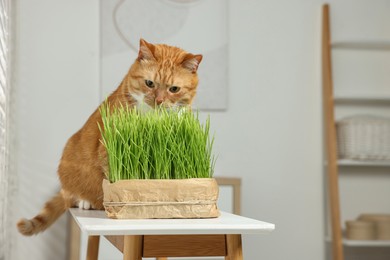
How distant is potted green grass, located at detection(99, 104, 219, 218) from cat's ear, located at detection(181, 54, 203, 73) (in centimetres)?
25

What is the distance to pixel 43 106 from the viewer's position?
2662 mm

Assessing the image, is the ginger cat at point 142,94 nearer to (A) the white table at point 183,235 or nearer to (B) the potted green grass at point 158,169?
(B) the potted green grass at point 158,169

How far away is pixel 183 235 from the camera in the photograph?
3.47 ft

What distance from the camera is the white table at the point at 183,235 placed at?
3.16ft

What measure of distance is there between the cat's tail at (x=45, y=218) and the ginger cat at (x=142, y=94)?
0.10m

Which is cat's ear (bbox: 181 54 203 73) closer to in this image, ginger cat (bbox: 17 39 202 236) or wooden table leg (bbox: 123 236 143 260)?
ginger cat (bbox: 17 39 202 236)

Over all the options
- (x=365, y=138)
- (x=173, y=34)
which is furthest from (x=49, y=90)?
(x=365, y=138)

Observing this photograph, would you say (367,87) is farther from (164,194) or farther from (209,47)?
(164,194)

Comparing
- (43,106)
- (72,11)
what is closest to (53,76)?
(43,106)

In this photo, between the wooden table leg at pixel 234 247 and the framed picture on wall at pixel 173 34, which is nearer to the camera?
the wooden table leg at pixel 234 247

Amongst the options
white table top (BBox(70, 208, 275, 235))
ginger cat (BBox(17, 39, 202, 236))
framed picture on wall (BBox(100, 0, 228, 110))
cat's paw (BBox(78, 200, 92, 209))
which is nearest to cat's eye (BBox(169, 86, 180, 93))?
ginger cat (BBox(17, 39, 202, 236))

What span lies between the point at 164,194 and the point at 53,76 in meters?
1.71

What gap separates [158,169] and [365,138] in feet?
6.05

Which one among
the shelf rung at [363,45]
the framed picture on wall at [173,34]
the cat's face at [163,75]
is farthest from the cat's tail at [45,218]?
the shelf rung at [363,45]
